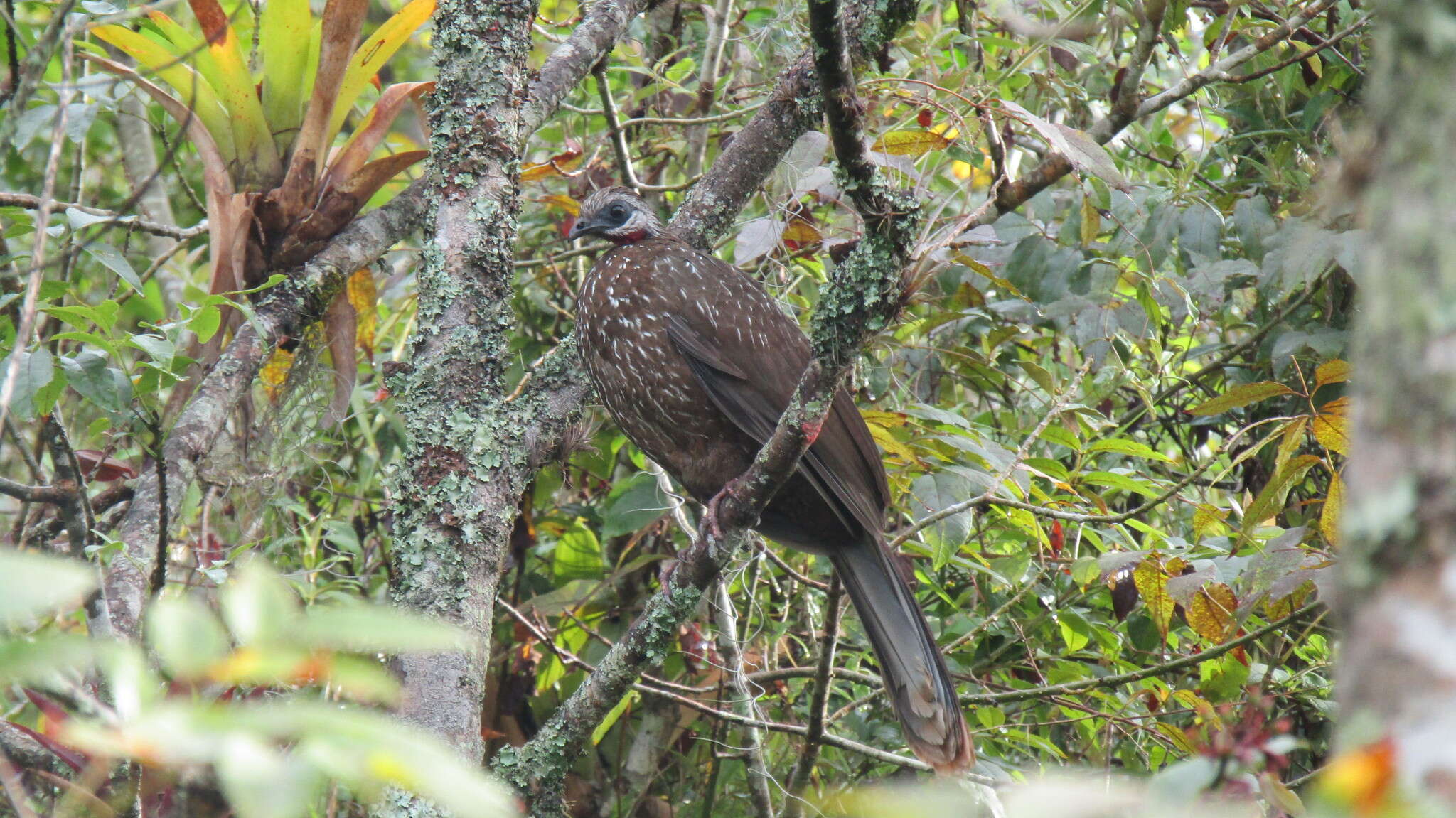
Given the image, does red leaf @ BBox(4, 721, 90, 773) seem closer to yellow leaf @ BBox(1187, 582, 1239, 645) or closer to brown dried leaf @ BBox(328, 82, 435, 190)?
brown dried leaf @ BBox(328, 82, 435, 190)

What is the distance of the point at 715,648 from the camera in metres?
3.48

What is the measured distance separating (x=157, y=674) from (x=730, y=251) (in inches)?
126

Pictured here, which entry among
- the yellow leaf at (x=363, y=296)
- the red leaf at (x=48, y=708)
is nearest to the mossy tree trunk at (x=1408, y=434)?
the red leaf at (x=48, y=708)

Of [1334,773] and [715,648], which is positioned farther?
[715,648]

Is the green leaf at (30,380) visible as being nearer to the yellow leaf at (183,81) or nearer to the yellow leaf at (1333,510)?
the yellow leaf at (183,81)

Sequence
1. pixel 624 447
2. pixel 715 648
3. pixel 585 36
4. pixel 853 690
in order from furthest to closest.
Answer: pixel 624 447, pixel 853 690, pixel 715 648, pixel 585 36

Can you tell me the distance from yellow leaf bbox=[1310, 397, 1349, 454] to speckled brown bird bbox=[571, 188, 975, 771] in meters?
0.99

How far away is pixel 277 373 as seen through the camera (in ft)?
9.67

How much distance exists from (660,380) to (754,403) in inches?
10.4

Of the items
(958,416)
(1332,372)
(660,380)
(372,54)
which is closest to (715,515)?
(660,380)

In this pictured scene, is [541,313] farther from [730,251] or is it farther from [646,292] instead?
[646,292]

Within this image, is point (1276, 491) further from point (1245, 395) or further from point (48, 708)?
point (48, 708)

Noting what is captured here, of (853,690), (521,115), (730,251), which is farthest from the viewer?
(730,251)

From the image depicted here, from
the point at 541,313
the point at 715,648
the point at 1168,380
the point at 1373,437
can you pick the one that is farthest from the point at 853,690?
the point at 1373,437
